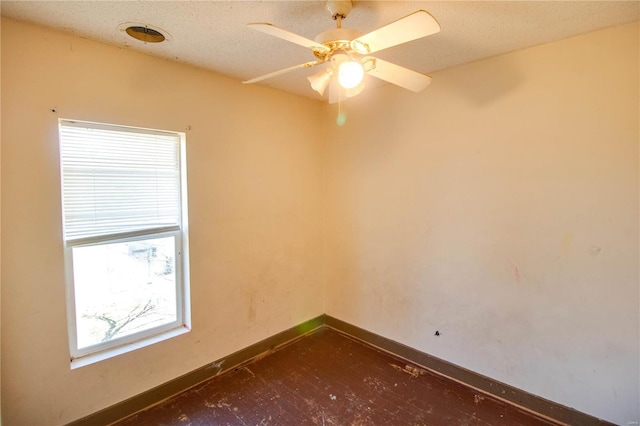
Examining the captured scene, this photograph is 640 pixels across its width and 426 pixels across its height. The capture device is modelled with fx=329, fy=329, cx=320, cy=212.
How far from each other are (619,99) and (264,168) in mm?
2382

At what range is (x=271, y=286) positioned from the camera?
9.77ft

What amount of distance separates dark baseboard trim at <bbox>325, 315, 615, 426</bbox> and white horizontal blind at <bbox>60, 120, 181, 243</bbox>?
1998 millimetres

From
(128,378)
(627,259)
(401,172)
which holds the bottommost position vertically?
(128,378)

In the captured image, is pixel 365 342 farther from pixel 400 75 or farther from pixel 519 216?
pixel 400 75

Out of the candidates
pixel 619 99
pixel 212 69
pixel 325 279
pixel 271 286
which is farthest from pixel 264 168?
pixel 619 99

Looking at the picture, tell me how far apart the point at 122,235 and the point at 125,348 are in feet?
2.44

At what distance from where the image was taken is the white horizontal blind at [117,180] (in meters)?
1.92

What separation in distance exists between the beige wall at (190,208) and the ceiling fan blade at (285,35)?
128 centimetres

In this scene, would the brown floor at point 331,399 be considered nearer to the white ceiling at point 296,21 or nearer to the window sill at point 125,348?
the window sill at point 125,348

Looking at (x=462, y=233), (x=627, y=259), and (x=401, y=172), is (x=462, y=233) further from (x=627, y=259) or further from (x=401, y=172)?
(x=627, y=259)

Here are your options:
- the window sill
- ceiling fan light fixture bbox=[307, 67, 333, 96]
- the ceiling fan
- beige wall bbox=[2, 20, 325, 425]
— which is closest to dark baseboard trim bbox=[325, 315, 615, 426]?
beige wall bbox=[2, 20, 325, 425]

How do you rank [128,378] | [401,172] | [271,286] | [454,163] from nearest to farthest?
1. [128,378]
2. [454,163]
3. [401,172]
4. [271,286]

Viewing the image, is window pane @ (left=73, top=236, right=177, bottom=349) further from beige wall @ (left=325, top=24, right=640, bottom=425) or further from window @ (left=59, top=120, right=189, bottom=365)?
beige wall @ (left=325, top=24, right=640, bottom=425)

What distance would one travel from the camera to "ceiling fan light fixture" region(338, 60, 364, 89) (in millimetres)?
1354
